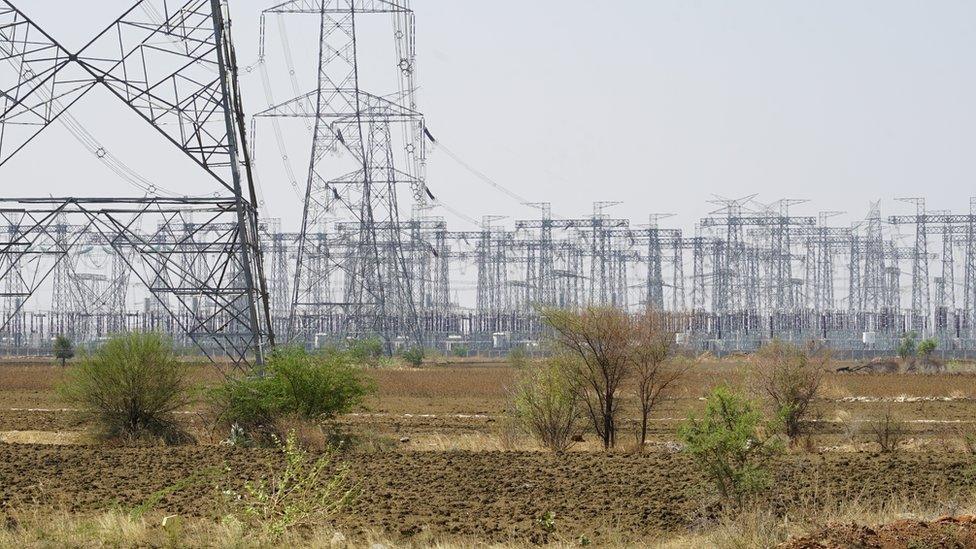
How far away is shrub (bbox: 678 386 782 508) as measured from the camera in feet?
48.6

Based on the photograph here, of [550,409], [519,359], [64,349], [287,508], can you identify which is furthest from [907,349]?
[287,508]

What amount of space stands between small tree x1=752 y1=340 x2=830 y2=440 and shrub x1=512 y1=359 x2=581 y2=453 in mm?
4348

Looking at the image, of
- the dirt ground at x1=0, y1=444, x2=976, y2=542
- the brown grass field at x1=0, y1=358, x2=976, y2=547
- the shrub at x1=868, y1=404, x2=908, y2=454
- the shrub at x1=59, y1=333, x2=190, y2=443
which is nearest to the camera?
the brown grass field at x1=0, y1=358, x2=976, y2=547

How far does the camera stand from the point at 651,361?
23.9 m

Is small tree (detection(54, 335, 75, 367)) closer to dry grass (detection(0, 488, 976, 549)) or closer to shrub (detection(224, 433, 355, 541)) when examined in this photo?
dry grass (detection(0, 488, 976, 549))

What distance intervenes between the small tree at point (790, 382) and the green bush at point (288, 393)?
7.86m

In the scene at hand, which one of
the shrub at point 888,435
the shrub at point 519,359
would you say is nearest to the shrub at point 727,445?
the shrub at point 888,435

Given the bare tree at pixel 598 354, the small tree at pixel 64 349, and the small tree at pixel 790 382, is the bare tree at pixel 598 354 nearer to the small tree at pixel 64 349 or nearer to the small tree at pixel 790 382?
the small tree at pixel 790 382

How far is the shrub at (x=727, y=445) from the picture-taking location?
14828 millimetres

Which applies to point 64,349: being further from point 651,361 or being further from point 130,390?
point 651,361

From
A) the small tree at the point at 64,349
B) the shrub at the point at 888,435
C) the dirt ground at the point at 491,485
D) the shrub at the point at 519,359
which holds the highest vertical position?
the shrub at the point at 519,359

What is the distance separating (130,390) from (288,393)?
2978mm

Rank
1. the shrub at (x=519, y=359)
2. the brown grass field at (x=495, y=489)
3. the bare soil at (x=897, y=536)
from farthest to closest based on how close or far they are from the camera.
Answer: the shrub at (x=519, y=359), the brown grass field at (x=495, y=489), the bare soil at (x=897, y=536)

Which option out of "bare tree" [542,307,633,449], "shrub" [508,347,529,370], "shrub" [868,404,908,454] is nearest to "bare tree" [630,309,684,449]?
"bare tree" [542,307,633,449]
